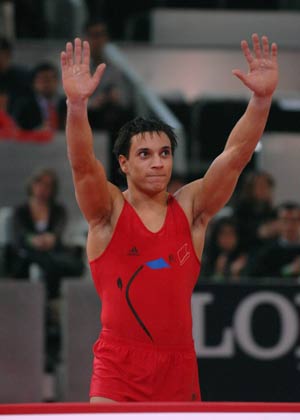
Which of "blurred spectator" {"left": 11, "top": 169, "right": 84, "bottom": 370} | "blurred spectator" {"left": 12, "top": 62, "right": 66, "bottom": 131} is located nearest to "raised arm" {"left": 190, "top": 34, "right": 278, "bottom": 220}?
"blurred spectator" {"left": 11, "top": 169, "right": 84, "bottom": 370}

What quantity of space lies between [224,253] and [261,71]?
14.9 ft

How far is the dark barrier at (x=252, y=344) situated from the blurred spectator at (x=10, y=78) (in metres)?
3.78

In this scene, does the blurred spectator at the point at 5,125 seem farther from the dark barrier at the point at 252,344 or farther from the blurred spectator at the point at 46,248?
the dark barrier at the point at 252,344

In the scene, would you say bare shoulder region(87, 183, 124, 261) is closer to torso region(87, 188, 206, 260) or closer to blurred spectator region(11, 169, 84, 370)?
torso region(87, 188, 206, 260)

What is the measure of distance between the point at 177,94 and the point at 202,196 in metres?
8.42

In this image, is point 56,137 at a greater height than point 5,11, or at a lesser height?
lesser

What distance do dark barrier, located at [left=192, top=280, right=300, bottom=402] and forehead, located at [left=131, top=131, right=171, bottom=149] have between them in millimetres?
3649

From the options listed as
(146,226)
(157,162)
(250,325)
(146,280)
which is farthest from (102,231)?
(250,325)

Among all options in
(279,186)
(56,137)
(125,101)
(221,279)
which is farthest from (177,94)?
(221,279)

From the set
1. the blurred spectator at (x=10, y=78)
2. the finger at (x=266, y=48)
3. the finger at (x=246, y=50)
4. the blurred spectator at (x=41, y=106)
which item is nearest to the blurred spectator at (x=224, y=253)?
the blurred spectator at (x=41, y=106)

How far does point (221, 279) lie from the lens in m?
10.1

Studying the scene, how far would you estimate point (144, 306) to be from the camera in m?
5.79

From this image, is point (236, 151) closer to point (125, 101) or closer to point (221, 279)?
point (221, 279)

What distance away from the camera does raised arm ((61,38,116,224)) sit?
5.64 meters
